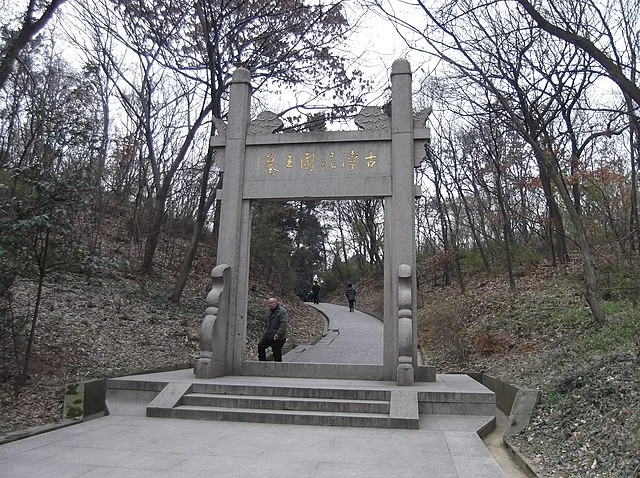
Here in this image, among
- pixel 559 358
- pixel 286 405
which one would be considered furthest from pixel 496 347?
pixel 286 405

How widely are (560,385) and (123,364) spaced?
7356 millimetres

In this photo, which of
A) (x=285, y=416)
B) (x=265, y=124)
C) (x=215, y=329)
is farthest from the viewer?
(x=265, y=124)

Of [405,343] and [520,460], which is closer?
[520,460]

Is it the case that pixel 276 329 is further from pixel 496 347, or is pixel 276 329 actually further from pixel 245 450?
pixel 496 347

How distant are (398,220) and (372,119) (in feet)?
6.38

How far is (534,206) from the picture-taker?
1964cm

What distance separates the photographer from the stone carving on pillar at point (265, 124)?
916 centimetres

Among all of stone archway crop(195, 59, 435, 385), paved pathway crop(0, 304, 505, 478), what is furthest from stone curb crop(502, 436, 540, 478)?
stone archway crop(195, 59, 435, 385)

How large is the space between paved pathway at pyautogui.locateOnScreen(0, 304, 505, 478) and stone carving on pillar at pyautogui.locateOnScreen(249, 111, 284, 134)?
17.2ft

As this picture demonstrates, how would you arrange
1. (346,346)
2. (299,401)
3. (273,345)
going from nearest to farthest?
(299,401), (273,345), (346,346)

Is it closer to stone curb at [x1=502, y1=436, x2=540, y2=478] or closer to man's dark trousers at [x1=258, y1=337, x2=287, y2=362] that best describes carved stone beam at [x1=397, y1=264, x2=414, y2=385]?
stone curb at [x1=502, y1=436, x2=540, y2=478]

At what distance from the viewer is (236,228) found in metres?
8.88

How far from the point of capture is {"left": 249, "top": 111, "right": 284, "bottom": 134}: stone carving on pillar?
916 cm

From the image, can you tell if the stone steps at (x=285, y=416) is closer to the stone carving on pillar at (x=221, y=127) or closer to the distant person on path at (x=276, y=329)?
the distant person on path at (x=276, y=329)
